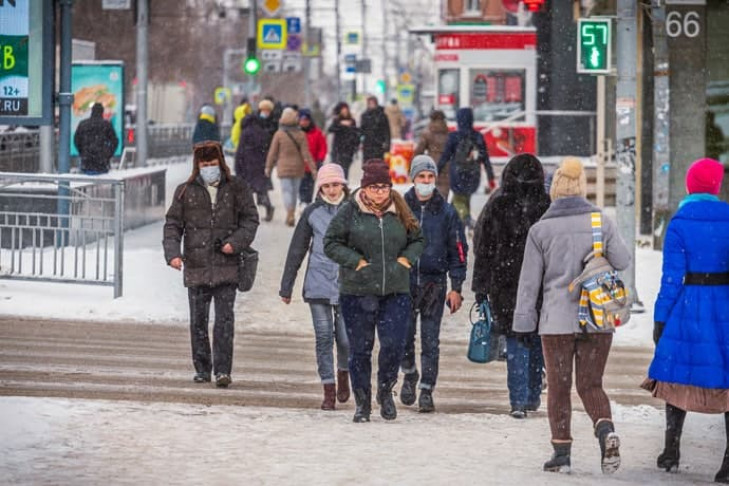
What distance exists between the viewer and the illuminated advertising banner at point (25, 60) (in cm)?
1900

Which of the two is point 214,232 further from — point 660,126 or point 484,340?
point 660,126

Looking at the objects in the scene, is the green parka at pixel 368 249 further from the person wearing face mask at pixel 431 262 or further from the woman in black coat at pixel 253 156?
the woman in black coat at pixel 253 156

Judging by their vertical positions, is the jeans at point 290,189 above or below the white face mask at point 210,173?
below

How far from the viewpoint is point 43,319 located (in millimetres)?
15859

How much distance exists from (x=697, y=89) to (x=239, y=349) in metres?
9.61

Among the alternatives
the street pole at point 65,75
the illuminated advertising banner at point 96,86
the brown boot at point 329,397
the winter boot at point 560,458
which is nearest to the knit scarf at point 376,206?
the brown boot at point 329,397

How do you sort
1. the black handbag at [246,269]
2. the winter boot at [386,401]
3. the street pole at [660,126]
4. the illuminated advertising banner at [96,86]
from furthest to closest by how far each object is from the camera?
the illuminated advertising banner at [96,86], the street pole at [660,126], the black handbag at [246,269], the winter boot at [386,401]


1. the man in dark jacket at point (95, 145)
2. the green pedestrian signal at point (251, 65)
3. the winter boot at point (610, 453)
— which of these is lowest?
the winter boot at point (610, 453)

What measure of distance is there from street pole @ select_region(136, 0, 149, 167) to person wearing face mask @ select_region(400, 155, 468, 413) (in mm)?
19660

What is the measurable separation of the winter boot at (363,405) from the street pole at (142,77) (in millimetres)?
20565

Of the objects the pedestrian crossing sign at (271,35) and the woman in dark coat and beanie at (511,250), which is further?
the pedestrian crossing sign at (271,35)

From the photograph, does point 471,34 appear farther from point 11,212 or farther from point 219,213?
point 219,213

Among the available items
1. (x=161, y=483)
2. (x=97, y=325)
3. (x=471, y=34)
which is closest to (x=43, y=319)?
(x=97, y=325)

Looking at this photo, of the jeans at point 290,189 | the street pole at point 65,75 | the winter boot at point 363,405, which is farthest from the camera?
the jeans at point 290,189
